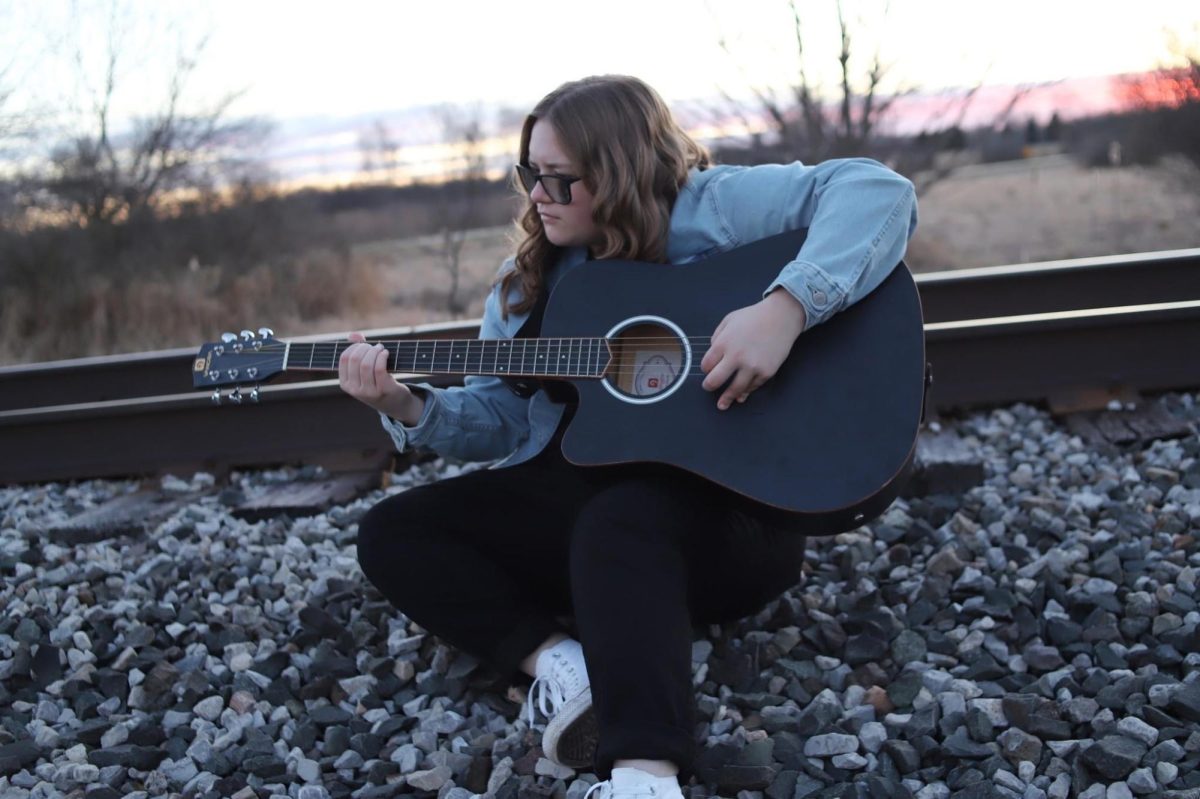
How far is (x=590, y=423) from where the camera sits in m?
2.61

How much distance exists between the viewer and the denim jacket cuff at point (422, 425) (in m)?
2.90

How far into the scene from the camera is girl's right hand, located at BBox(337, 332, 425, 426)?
280 centimetres

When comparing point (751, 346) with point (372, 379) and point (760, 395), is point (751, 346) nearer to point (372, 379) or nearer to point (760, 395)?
point (760, 395)

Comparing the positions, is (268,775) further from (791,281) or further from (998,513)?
(998,513)

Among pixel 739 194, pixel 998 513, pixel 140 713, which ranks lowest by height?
pixel 140 713

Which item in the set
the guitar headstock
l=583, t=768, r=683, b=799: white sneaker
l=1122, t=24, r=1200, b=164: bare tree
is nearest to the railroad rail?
the guitar headstock

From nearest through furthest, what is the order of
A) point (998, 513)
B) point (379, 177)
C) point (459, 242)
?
point (998, 513), point (459, 242), point (379, 177)

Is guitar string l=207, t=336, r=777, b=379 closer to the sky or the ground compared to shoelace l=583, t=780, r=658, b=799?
closer to the sky

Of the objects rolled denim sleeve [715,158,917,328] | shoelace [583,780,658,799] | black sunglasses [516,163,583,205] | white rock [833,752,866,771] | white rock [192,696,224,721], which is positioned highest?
black sunglasses [516,163,583,205]

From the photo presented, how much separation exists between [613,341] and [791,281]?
17.8 inches

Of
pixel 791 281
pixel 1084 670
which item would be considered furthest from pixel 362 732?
pixel 1084 670

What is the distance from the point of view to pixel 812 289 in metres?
2.50

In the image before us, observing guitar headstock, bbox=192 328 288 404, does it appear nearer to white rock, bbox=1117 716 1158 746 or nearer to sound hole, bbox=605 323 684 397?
sound hole, bbox=605 323 684 397

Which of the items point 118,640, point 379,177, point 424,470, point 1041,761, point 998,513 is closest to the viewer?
point 1041,761
